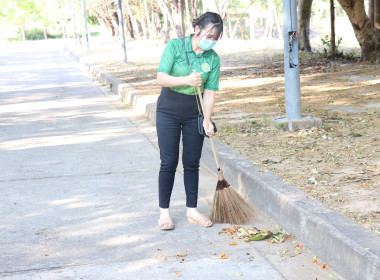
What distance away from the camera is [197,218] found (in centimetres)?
480

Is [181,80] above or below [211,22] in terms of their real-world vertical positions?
below

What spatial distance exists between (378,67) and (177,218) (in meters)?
10.8

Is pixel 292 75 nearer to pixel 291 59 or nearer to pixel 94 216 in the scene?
pixel 291 59

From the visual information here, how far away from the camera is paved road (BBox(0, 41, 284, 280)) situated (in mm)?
3926

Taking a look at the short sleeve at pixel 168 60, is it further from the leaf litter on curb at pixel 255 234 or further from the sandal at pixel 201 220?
the leaf litter on curb at pixel 255 234

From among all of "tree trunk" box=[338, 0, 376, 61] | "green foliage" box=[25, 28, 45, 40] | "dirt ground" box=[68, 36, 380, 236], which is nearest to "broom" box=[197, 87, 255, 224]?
"dirt ground" box=[68, 36, 380, 236]

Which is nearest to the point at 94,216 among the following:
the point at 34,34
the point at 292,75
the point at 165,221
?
the point at 165,221

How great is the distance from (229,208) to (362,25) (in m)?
11.9

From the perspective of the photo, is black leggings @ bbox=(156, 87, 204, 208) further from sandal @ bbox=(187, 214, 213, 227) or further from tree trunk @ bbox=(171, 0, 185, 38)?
tree trunk @ bbox=(171, 0, 185, 38)

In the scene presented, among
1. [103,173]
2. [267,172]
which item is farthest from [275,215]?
[103,173]

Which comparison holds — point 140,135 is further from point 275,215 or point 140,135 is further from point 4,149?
point 275,215

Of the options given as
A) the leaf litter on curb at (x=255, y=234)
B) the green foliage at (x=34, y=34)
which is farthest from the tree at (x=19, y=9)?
the leaf litter on curb at (x=255, y=234)

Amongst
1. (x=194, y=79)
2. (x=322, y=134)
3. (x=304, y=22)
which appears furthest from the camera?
(x=304, y=22)

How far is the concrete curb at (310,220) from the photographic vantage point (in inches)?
A: 135
